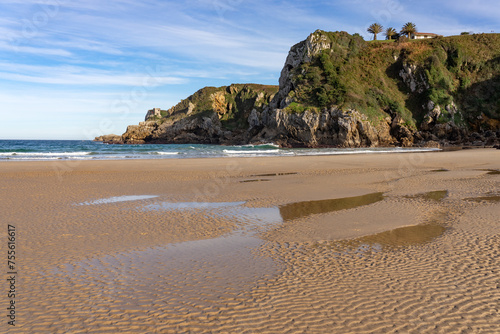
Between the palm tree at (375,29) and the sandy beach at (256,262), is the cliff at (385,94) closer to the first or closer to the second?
the palm tree at (375,29)

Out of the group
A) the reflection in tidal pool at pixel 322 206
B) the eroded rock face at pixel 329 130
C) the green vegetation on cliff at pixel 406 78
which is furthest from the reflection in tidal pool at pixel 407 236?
the green vegetation on cliff at pixel 406 78

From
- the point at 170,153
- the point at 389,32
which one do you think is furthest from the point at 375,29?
the point at 170,153

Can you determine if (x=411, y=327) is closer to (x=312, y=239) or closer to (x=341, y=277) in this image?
(x=341, y=277)

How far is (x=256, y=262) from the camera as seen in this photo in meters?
6.77

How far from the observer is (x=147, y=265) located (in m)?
6.62

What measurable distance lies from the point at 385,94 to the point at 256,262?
2745 inches

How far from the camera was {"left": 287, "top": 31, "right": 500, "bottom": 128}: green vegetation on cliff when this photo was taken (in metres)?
65.2

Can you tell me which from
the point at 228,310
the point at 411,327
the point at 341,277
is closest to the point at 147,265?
the point at 228,310

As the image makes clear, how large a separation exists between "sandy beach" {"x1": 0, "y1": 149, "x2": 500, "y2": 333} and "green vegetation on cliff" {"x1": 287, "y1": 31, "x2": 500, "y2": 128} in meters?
54.2

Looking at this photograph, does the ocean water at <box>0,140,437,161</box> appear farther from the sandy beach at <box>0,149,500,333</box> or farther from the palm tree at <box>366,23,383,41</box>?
the palm tree at <box>366,23,383,41</box>

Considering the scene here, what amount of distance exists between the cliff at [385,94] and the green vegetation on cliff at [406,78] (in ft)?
0.62

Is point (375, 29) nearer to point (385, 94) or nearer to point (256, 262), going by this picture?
point (385, 94)

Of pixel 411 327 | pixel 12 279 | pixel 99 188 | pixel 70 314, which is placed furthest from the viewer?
pixel 99 188

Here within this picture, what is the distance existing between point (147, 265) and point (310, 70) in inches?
2734
